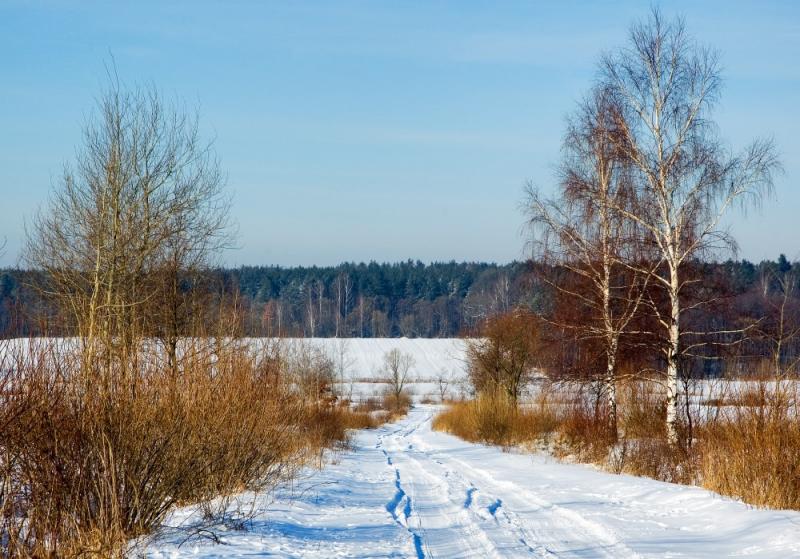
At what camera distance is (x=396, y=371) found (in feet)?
201

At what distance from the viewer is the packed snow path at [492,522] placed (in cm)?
706

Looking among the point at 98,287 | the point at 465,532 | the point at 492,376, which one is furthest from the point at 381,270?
Answer: the point at 465,532

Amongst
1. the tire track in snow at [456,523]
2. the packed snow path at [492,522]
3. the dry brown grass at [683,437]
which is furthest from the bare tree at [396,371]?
the packed snow path at [492,522]

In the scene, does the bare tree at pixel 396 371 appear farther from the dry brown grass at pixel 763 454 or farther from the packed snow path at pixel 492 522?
the dry brown grass at pixel 763 454

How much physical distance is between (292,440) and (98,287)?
27.1ft

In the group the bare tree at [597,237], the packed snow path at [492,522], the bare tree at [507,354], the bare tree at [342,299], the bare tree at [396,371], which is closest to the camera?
the packed snow path at [492,522]

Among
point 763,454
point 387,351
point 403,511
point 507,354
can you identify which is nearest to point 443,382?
point 387,351

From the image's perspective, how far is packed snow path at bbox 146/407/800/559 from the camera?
7062 mm

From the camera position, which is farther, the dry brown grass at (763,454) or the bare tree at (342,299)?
the bare tree at (342,299)

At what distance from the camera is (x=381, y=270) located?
130250mm

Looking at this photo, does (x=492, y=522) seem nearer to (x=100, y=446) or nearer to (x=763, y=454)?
(x=763, y=454)

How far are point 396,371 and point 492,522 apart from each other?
52.5 m

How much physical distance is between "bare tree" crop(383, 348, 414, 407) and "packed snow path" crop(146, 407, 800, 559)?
44.6 m

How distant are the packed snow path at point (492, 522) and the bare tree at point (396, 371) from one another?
44.6 metres
